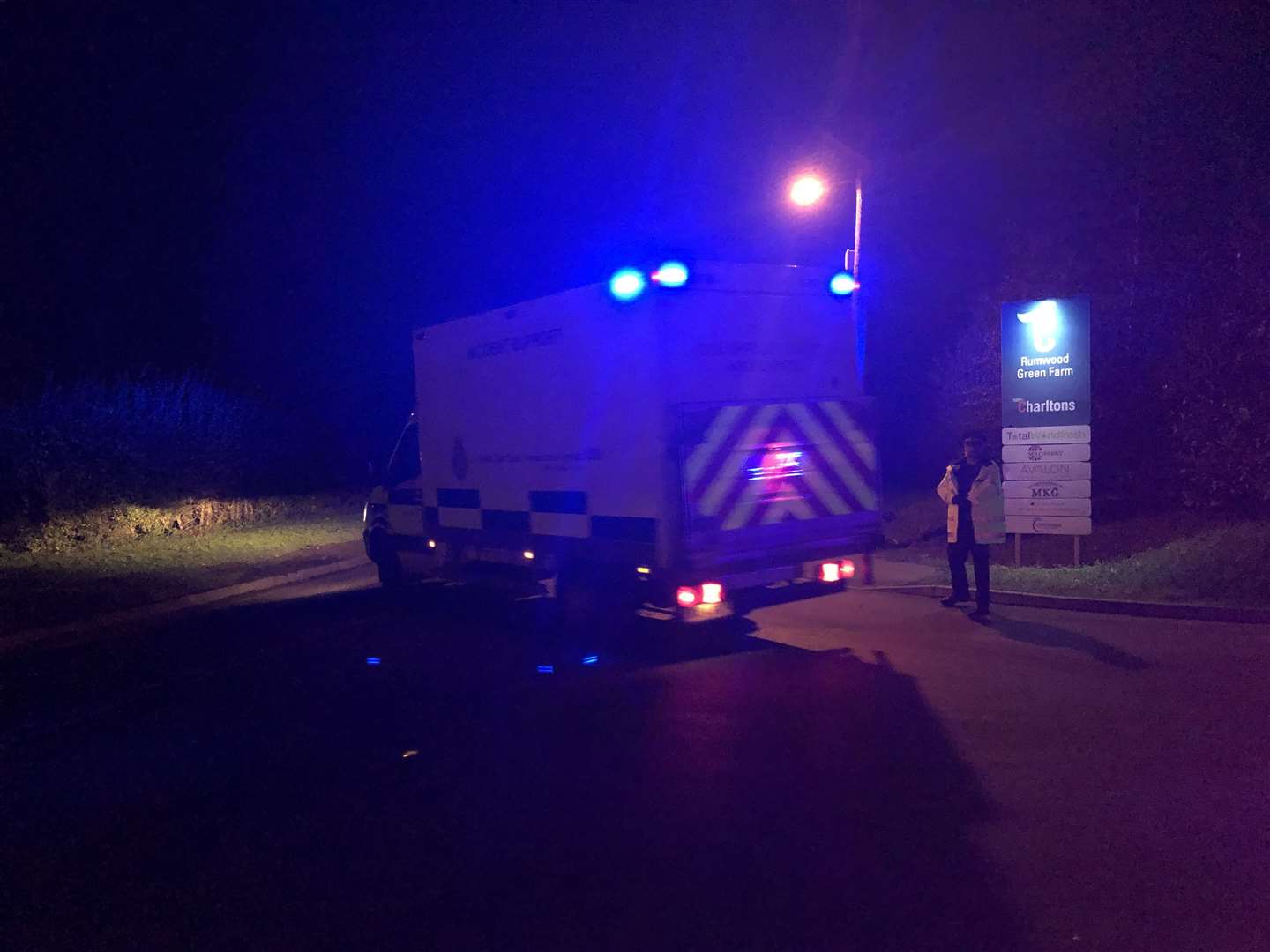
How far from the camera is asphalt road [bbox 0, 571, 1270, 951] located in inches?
154

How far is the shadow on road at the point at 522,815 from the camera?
392 cm

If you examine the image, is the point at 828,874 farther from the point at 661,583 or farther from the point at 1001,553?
the point at 1001,553

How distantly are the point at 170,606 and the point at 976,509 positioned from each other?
10.0 metres

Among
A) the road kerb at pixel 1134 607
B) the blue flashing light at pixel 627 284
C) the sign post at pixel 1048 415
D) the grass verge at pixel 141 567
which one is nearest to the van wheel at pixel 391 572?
the grass verge at pixel 141 567

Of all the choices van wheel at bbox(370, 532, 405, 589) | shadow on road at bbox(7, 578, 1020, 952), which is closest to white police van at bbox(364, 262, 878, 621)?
shadow on road at bbox(7, 578, 1020, 952)

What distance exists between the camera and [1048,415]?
1182 cm

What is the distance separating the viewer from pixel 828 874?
4.20 metres

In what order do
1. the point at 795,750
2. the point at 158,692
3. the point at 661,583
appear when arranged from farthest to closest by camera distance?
the point at 158,692
the point at 661,583
the point at 795,750

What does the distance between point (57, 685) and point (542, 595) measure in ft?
16.1

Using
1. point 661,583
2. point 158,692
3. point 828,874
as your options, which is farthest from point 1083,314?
point 158,692

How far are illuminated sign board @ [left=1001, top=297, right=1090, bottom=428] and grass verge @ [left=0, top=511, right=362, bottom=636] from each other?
35.9 ft

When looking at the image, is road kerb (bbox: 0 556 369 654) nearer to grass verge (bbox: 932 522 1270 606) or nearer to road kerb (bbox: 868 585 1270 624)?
road kerb (bbox: 868 585 1270 624)

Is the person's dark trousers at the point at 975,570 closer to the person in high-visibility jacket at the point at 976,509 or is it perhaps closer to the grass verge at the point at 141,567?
the person in high-visibility jacket at the point at 976,509

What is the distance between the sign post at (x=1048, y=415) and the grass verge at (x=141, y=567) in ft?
35.4
